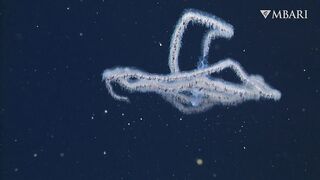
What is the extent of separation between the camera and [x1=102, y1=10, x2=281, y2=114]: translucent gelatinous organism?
238cm

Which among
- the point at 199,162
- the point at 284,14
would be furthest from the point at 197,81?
the point at 284,14

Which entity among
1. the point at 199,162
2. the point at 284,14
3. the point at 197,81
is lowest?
the point at 199,162

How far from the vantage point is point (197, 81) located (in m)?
2.39

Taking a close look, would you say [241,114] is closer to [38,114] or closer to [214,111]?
[214,111]

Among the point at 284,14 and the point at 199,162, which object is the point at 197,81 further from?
the point at 284,14

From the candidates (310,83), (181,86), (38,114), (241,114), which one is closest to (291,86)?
(310,83)

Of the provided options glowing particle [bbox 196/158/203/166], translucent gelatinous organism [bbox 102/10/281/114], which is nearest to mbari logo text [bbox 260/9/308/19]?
translucent gelatinous organism [bbox 102/10/281/114]

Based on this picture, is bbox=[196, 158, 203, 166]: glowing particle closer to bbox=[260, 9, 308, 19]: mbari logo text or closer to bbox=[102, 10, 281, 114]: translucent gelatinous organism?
bbox=[102, 10, 281, 114]: translucent gelatinous organism

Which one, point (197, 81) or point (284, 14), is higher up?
point (284, 14)

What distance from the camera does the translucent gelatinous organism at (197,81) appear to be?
238 cm

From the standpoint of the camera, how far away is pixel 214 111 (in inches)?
94.5

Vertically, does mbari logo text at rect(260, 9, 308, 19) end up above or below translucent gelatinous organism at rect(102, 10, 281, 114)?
above

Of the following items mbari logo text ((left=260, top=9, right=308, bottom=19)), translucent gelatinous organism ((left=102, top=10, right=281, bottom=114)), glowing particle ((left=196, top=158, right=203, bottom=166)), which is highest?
mbari logo text ((left=260, top=9, right=308, bottom=19))

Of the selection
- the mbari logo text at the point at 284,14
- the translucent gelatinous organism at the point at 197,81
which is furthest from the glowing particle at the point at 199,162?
the mbari logo text at the point at 284,14
